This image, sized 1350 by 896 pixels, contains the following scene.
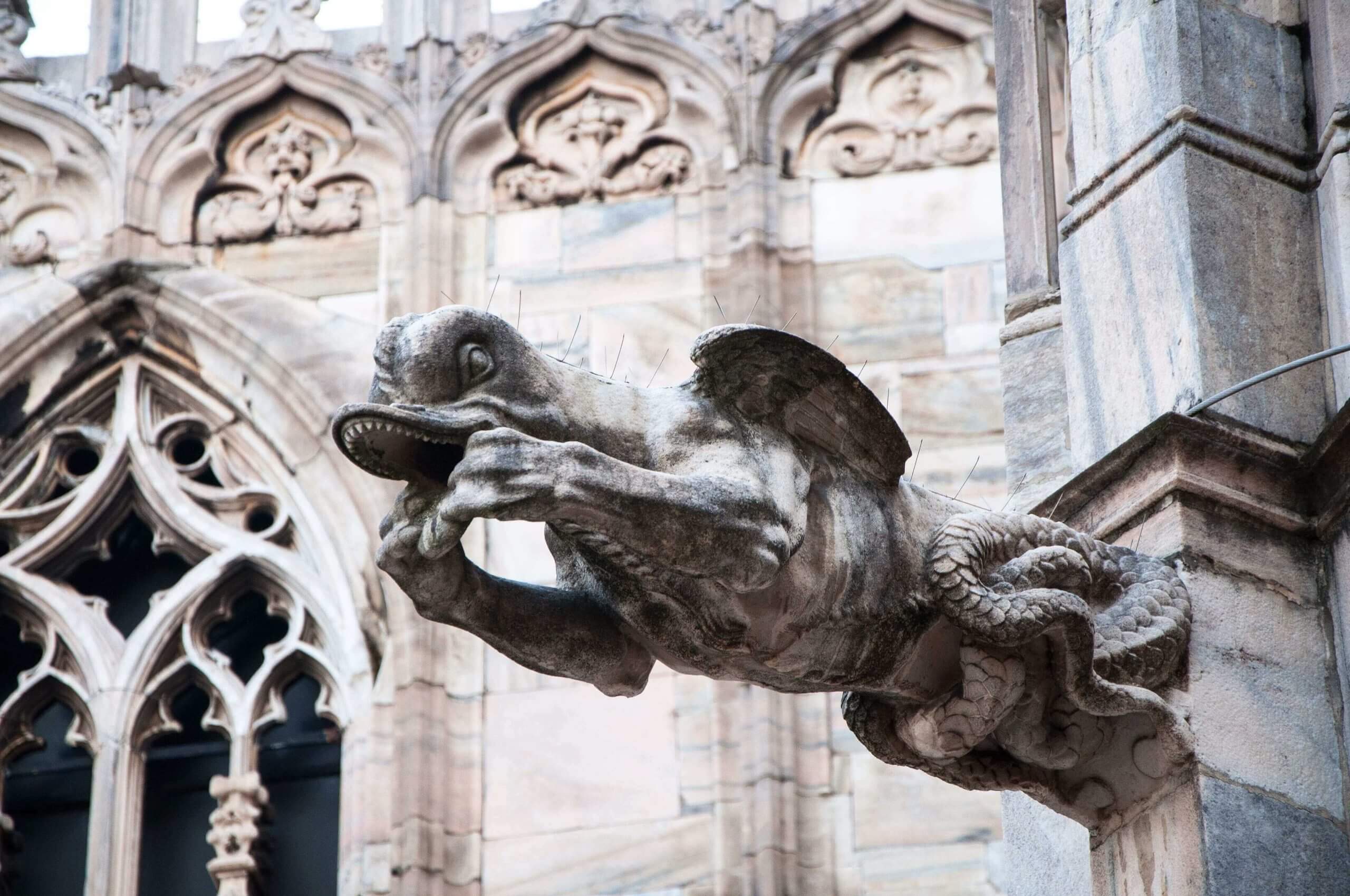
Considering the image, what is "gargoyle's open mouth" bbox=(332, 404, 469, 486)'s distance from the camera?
4.40m

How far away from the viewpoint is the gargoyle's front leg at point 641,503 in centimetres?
436

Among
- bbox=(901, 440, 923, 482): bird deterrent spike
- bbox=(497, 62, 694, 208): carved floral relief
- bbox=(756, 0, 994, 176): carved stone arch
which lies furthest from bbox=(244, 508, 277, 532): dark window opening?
bbox=(901, 440, 923, 482): bird deterrent spike

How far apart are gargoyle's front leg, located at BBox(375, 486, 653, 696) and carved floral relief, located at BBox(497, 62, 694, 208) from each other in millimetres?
5819

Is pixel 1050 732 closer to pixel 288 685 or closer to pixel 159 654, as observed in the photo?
pixel 288 685

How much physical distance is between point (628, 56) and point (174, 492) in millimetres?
1895

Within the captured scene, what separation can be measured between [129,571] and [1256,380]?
5.92 meters

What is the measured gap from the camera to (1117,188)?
550cm

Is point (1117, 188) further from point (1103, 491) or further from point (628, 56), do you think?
point (628, 56)

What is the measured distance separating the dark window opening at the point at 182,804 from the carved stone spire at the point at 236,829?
0.14 m

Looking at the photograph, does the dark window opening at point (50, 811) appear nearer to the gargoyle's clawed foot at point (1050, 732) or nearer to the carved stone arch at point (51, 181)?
the carved stone arch at point (51, 181)

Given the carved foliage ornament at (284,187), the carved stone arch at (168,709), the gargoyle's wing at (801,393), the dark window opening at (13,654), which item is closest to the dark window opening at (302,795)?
the carved stone arch at (168,709)

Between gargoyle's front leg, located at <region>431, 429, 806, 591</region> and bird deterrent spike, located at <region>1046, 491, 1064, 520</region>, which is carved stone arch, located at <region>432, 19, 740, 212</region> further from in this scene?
gargoyle's front leg, located at <region>431, 429, 806, 591</region>

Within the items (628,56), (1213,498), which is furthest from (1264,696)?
(628,56)

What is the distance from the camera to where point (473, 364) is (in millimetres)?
4496
